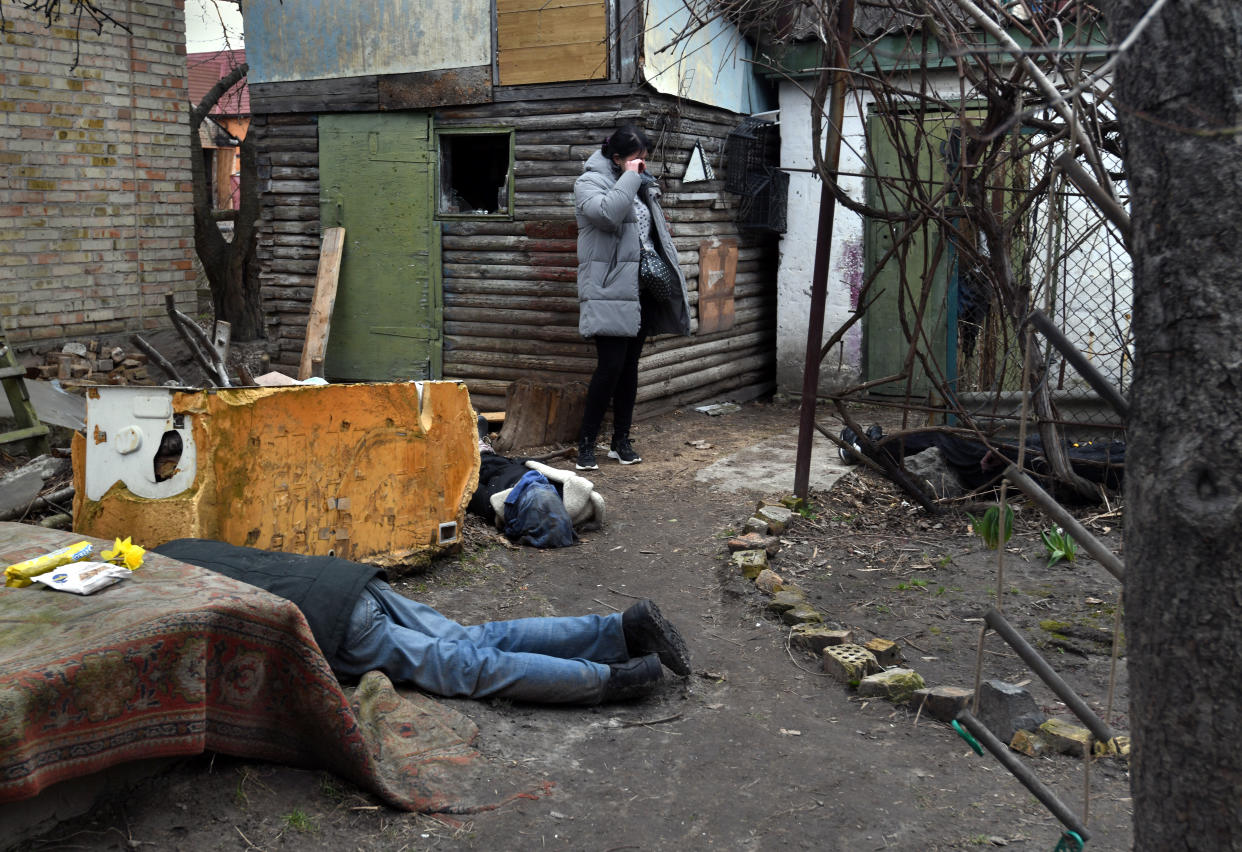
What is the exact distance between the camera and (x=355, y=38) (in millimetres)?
9359

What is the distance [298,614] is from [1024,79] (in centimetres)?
375

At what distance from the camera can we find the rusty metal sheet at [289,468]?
14.6 feet

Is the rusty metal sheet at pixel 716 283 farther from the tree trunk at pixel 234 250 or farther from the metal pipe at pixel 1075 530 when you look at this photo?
the metal pipe at pixel 1075 530

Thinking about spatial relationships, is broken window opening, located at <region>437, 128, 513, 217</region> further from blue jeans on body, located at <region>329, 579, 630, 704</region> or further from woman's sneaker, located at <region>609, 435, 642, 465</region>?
Result: blue jeans on body, located at <region>329, 579, 630, 704</region>

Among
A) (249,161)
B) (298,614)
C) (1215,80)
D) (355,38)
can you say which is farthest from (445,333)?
(1215,80)

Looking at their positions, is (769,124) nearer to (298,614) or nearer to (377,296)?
(377,296)

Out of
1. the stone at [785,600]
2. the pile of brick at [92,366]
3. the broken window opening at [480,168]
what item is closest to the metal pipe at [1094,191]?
the stone at [785,600]

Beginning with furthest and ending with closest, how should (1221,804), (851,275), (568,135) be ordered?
(851,275), (568,135), (1221,804)

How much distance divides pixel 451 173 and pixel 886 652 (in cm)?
679

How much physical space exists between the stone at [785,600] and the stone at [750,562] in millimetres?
319

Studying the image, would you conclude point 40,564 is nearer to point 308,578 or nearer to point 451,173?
point 308,578

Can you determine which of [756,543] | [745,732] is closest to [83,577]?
[745,732]

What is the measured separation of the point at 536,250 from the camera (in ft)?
29.2

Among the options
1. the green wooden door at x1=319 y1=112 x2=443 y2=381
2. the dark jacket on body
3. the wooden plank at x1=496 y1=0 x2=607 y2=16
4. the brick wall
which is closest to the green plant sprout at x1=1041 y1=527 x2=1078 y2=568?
the dark jacket on body
